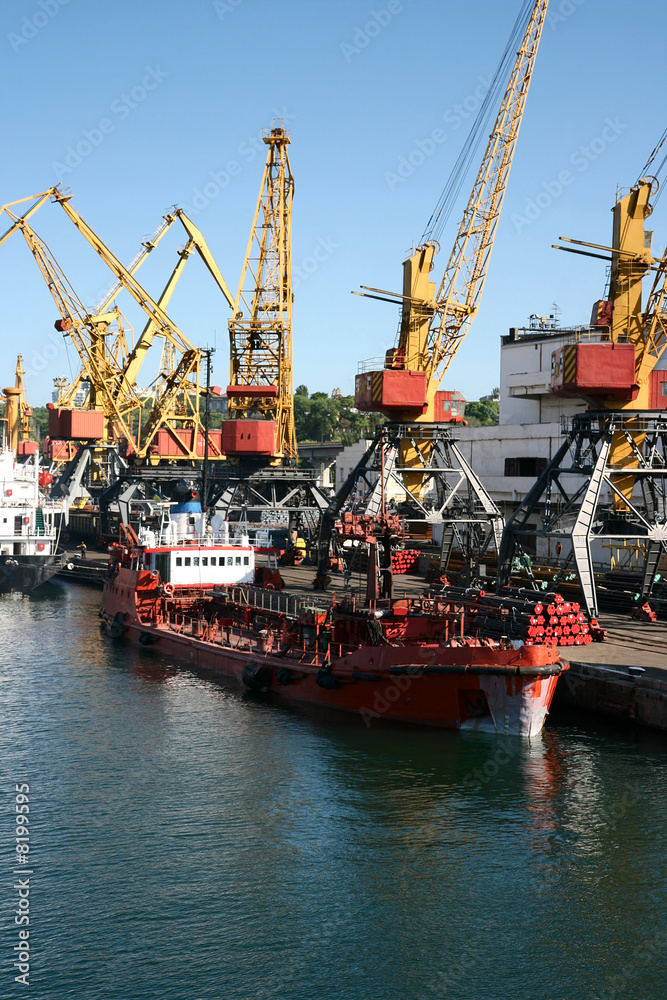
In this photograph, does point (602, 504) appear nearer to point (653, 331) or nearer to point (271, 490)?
point (653, 331)

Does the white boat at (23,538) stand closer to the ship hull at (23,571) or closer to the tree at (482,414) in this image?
the ship hull at (23,571)

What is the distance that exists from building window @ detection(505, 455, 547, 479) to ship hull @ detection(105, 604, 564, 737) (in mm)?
41932

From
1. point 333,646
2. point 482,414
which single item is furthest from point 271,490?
Answer: point 482,414

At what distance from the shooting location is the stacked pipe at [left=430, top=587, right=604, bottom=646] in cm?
3203

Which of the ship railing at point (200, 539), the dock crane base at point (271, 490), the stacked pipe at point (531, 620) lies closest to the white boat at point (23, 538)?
the dock crane base at point (271, 490)

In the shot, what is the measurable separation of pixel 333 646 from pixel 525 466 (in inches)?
1640

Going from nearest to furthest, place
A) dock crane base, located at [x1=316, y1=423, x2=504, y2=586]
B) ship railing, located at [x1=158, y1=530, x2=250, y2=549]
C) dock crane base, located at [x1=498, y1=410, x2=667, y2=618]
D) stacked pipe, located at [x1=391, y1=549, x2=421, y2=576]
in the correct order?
dock crane base, located at [x1=498, y1=410, x2=667, y2=618], ship railing, located at [x1=158, y1=530, x2=250, y2=549], dock crane base, located at [x1=316, y1=423, x2=504, y2=586], stacked pipe, located at [x1=391, y1=549, x2=421, y2=576]

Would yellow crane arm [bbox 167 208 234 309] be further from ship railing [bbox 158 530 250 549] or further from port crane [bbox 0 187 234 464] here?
ship railing [bbox 158 530 250 549]

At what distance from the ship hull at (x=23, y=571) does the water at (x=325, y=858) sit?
30.3 meters

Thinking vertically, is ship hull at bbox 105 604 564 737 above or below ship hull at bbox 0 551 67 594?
below

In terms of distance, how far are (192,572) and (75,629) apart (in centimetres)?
1019

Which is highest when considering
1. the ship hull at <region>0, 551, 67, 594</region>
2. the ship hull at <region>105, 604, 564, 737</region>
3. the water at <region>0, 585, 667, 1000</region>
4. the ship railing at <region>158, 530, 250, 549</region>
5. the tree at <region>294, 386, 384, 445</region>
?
the tree at <region>294, 386, 384, 445</region>

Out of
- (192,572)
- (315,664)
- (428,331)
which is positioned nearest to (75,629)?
(192,572)

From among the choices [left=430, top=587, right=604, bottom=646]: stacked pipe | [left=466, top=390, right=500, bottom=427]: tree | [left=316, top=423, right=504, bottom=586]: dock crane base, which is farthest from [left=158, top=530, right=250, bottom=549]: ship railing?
[left=466, top=390, right=500, bottom=427]: tree
